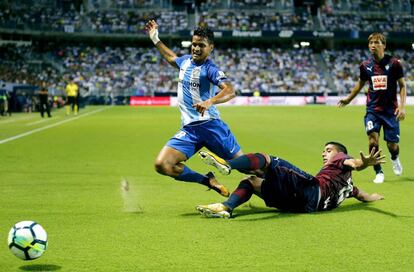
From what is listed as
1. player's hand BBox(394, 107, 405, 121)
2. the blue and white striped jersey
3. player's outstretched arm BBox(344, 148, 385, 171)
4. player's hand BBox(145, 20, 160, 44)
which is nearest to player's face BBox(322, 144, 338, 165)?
player's outstretched arm BBox(344, 148, 385, 171)

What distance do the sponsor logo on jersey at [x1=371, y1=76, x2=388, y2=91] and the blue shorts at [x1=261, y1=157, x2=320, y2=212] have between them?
4169 millimetres

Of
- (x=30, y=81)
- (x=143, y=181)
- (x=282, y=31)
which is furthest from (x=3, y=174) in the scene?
(x=282, y=31)

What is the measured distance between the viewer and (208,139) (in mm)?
8312

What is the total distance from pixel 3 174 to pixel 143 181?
280 cm

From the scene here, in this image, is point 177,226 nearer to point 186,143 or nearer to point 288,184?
point 288,184

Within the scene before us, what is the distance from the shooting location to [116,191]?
9945 millimetres

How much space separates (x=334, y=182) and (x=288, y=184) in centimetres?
72

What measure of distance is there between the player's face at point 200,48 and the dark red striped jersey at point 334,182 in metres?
2.10

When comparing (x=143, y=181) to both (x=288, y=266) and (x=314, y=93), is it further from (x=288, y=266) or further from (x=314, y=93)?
(x=314, y=93)

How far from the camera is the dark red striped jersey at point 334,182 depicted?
25.2ft

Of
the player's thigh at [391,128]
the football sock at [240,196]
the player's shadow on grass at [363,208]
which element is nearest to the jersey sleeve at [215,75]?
the football sock at [240,196]

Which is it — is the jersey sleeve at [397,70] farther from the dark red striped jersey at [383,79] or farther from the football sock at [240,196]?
the football sock at [240,196]

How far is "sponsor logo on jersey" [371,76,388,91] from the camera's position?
436 inches

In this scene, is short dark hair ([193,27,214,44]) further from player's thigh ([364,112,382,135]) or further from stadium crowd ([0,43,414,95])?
stadium crowd ([0,43,414,95])
